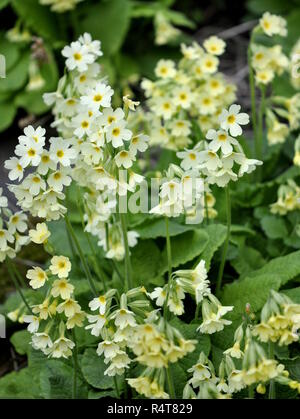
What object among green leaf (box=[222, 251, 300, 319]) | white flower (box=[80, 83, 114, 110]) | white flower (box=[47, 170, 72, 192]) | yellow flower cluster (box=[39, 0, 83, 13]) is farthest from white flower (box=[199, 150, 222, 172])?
yellow flower cluster (box=[39, 0, 83, 13])

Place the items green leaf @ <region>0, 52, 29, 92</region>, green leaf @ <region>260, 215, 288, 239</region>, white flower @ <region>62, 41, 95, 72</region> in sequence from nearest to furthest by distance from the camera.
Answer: white flower @ <region>62, 41, 95, 72</region>
green leaf @ <region>260, 215, 288, 239</region>
green leaf @ <region>0, 52, 29, 92</region>

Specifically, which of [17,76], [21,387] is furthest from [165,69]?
[17,76]

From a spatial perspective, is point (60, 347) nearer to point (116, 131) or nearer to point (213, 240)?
point (116, 131)

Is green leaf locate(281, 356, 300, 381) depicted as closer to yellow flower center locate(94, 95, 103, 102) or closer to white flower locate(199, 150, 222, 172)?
white flower locate(199, 150, 222, 172)

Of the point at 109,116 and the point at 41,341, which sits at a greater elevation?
the point at 109,116

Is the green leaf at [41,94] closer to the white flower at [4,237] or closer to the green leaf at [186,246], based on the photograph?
the green leaf at [186,246]
